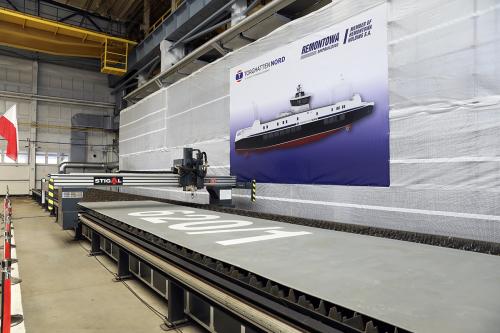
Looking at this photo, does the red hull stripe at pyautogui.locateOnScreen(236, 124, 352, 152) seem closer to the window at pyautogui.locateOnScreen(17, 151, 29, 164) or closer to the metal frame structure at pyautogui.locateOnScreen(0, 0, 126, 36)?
the metal frame structure at pyautogui.locateOnScreen(0, 0, 126, 36)

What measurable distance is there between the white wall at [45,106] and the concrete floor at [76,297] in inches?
484

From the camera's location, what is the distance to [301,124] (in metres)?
5.39

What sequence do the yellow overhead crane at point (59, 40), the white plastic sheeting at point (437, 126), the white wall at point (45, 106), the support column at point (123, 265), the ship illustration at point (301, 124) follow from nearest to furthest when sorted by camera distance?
1. the white plastic sheeting at point (437, 126)
2. the support column at point (123, 265)
3. the ship illustration at point (301, 124)
4. the yellow overhead crane at point (59, 40)
5. the white wall at point (45, 106)

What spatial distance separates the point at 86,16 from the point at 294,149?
13.9 meters

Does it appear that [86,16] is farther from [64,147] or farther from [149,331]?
[149,331]

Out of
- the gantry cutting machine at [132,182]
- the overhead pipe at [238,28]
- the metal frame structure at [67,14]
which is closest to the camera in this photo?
the gantry cutting machine at [132,182]

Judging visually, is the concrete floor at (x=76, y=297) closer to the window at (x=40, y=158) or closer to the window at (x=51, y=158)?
the window at (x=40, y=158)

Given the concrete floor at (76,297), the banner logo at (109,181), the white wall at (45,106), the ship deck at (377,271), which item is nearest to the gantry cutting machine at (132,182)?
the banner logo at (109,181)

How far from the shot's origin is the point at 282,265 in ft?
6.28

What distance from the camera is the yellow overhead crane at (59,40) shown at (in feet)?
35.8

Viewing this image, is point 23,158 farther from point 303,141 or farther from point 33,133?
point 303,141

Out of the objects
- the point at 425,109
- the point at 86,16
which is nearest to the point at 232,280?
the point at 425,109

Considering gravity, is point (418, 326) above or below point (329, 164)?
below

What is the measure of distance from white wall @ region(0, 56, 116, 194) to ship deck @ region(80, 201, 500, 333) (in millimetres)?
15958
